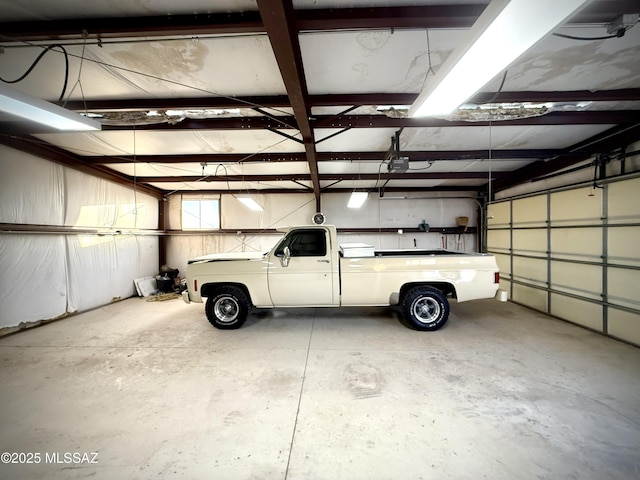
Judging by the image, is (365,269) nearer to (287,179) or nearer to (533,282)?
(287,179)

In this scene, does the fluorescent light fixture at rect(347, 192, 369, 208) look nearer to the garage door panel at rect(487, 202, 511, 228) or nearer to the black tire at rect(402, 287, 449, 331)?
the black tire at rect(402, 287, 449, 331)

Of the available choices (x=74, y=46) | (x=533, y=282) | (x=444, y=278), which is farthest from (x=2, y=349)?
(x=533, y=282)

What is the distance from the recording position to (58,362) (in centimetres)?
299

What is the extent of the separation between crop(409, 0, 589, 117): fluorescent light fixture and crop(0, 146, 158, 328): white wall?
21.8 feet

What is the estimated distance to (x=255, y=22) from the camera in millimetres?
1852

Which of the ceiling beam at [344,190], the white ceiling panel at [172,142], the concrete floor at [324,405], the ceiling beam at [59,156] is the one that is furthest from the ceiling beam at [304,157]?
the concrete floor at [324,405]

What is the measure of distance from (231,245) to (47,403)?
228 inches

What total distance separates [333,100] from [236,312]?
3697 millimetres

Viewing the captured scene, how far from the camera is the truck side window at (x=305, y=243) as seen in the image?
156 inches

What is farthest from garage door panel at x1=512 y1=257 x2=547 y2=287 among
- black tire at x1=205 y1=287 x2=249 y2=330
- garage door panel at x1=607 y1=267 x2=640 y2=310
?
black tire at x1=205 y1=287 x2=249 y2=330

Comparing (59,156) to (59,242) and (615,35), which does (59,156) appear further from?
(615,35)

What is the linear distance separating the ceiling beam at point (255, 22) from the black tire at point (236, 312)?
11.1 ft

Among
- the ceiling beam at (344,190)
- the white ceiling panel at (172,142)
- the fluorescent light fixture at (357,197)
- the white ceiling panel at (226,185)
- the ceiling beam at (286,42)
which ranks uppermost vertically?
the white ceiling panel at (172,142)

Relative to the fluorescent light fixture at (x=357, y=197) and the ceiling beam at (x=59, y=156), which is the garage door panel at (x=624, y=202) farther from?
the ceiling beam at (x=59, y=156)
